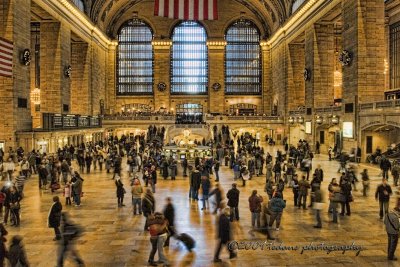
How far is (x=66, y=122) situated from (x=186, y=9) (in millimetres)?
15634

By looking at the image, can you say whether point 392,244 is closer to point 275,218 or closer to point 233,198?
point 275,218

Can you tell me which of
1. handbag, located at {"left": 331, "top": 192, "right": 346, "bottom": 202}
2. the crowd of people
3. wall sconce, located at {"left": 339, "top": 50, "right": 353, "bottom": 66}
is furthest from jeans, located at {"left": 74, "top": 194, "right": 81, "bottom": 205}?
wall sconce, located at {"left": 339, "top": 50, "right": 353, "bottom": 66}

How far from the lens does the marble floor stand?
876 centimetres

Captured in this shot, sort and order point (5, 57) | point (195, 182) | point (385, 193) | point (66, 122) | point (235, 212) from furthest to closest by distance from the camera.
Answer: point (66, 122) < point (5, 57) < point (195, 182) < point (235, 212) < point (385, 193)

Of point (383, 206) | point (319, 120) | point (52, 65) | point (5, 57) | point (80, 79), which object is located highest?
point (80, 79)

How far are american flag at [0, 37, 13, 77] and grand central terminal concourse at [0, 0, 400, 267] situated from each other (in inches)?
3.5

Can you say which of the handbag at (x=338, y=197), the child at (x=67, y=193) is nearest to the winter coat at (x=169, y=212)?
the handbag at (x=338, y=197)

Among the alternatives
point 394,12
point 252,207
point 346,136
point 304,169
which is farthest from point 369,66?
point 252,207

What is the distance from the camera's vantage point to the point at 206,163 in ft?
64.3

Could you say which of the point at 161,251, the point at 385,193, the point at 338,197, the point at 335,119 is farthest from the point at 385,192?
the point at 335,119

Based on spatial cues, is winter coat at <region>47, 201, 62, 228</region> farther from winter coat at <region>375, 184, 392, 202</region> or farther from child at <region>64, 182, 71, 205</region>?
winter coat at <region>375, 184, 392, 202</region>

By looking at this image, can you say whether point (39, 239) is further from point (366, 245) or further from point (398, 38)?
point (398, 38)

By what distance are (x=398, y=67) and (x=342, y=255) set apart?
1376 inches

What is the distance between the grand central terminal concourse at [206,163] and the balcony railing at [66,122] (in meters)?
0.11
